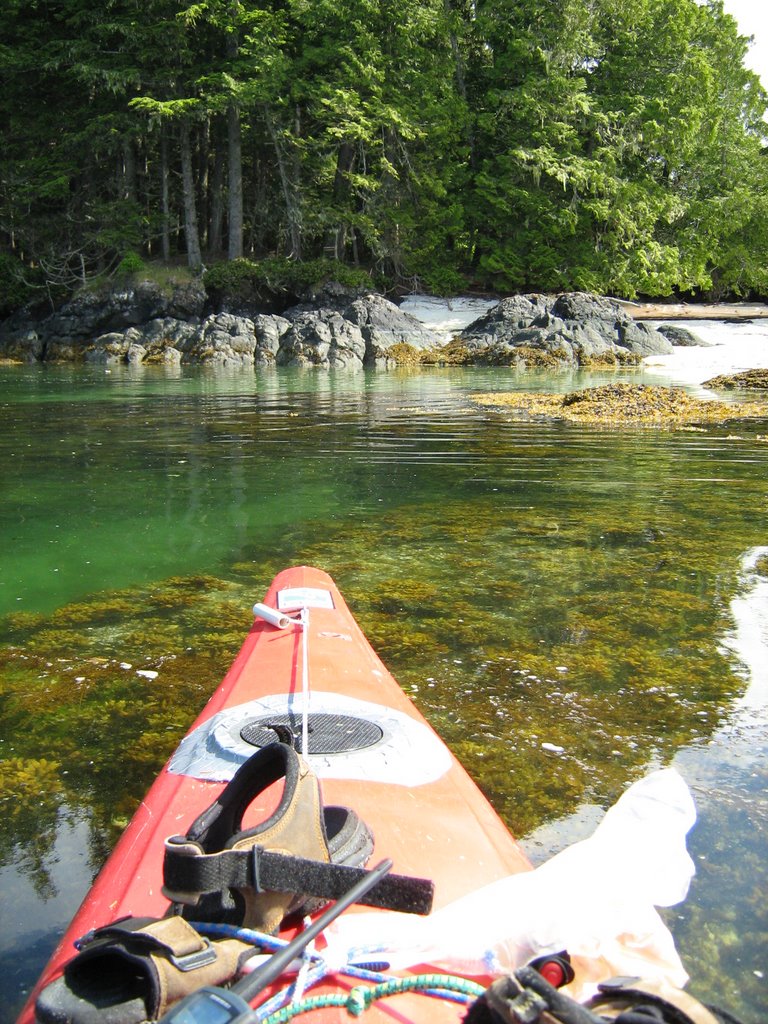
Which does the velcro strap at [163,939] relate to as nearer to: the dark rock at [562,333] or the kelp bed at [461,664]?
the kelp bed at [461,664]

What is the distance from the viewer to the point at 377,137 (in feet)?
100.0

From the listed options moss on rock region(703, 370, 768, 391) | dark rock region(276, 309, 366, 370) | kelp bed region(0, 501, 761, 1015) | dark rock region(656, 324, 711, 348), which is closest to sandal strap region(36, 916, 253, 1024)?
→ kelp bed region(0, 501, 761, 1015)

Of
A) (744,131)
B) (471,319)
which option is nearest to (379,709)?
(471,319)

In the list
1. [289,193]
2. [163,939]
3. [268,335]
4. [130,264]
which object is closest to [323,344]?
[268,335]

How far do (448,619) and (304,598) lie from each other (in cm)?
105

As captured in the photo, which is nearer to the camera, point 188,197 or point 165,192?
point 188,197

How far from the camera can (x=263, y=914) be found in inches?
65.4

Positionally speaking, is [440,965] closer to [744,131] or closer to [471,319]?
[471,319]

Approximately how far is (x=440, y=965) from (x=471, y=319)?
30058mm

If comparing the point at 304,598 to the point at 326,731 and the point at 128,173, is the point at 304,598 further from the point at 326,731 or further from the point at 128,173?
the point at 128,173

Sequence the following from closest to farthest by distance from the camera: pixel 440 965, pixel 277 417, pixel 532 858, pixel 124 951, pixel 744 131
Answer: pixel 124 951, pixel 440 965, pixel 532 858, pixel 277 417, pixel 744 131

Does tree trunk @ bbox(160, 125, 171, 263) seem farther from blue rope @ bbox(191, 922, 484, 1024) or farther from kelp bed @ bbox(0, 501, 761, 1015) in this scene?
blue rope @ bbox(191, 922, 484, 1024)

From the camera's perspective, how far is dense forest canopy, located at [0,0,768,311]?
94.5 feet

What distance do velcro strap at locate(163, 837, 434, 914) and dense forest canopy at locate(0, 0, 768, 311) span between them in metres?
28.5
